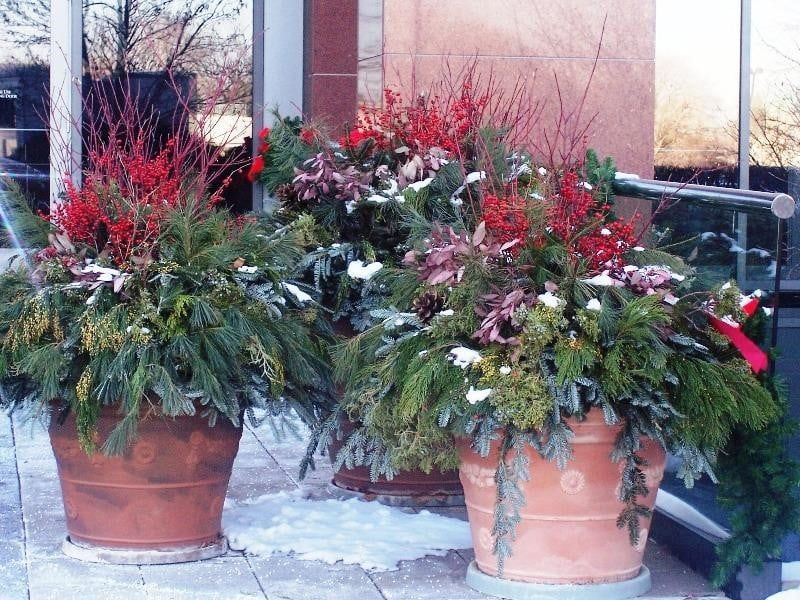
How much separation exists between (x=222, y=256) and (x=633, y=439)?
5.22 feet

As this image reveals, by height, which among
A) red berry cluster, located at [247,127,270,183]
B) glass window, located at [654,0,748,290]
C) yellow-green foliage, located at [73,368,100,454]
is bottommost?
yellow-green foliage, located at [73,368,100,454]

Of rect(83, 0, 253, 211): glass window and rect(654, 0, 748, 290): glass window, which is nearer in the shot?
rect(654, 0, 748, 290): glass window

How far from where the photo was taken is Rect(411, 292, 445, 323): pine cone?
3840mm

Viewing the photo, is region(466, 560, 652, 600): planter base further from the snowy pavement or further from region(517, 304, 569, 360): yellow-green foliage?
region(517, 304, 569, 360): yellow-green foliage

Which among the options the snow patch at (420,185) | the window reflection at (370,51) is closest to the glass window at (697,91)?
the window reflection at (370,51)

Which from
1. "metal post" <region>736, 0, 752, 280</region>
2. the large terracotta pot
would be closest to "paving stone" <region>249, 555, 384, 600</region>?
the large terracotta pot

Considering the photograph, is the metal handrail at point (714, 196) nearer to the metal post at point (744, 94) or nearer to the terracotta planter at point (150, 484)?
the terracotta planter at point (150, 484)

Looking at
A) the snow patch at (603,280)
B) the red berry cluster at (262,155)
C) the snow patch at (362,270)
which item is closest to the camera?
the snow patch at (603,280)

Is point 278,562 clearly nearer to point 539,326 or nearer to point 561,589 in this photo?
point 561,589

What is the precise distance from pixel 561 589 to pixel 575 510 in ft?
0.89

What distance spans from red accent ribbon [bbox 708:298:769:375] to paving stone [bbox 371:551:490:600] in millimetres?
1203

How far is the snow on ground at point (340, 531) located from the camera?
176 inches

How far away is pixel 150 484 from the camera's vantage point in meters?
4.16

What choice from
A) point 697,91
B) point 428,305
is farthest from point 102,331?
point 697,91
